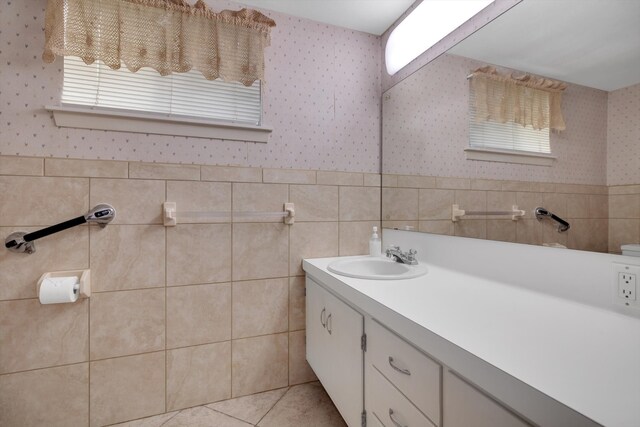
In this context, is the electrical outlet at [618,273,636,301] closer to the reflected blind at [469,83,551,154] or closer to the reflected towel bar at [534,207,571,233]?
the reflected towel bar at [534,207,571,233]

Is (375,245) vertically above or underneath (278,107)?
underneath

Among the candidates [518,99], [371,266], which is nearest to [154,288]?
[371,266]

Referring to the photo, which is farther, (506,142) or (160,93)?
(160,93)

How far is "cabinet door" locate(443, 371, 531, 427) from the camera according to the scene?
57 cm

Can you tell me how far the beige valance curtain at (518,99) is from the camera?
1.03 m

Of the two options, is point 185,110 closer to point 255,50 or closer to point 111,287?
point 255,50

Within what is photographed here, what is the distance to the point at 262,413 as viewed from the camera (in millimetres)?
1537

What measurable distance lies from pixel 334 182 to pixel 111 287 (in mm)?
1275

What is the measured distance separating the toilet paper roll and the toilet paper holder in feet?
0.14

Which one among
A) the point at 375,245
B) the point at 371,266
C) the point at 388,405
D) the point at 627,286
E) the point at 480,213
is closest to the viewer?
the point at 627,286

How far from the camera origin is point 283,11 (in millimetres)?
1695

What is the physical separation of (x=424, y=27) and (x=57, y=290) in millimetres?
2086

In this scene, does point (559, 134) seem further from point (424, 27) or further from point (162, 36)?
point (162, 36)

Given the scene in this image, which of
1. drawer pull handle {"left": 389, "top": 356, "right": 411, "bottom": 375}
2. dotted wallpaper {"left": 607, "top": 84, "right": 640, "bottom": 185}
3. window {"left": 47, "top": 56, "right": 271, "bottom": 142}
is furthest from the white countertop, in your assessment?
window {"left": 47, "top": 56, "right": 271, "bottom": 142}
